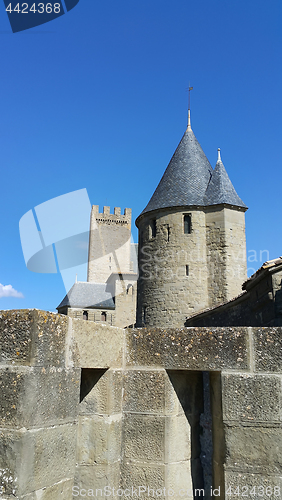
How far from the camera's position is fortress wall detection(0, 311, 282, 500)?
2133mm

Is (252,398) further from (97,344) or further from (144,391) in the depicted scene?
(97,344)

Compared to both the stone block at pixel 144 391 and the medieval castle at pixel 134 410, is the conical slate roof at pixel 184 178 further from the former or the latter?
the stone block at pixel 144 391

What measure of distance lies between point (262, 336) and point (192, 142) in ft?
67.6

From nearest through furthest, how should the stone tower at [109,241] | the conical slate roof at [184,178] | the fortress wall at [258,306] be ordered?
the fortress wall at [258,306] < the conical slate roof at [184,178] < the stone tower at [109,241]

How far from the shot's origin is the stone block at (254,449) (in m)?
2.33

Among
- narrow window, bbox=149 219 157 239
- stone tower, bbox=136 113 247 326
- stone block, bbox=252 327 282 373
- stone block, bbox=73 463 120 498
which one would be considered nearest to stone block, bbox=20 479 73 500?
stone block, bbox=73 463 120 498

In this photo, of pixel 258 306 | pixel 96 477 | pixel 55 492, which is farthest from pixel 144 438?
pixel 258 306

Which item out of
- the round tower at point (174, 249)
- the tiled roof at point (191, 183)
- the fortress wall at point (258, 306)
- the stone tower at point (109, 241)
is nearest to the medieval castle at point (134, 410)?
the fortress wall at point (258, 306)

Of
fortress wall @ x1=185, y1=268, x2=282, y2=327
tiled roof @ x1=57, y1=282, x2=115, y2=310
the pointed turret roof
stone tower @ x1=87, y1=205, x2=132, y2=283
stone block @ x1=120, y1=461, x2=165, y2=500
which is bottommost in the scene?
stone block @ x1=120, y1=461, x2=165, y2=500

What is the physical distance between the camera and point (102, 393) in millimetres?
2643

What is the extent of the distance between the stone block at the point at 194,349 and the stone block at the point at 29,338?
691 mm

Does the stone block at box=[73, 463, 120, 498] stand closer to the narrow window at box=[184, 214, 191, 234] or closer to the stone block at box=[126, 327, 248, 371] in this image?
the stone block at box=[126, 327, 248, 371]

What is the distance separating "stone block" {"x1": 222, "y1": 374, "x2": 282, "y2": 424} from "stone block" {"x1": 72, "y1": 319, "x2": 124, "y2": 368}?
0.76 metres

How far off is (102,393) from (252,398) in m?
0.98
